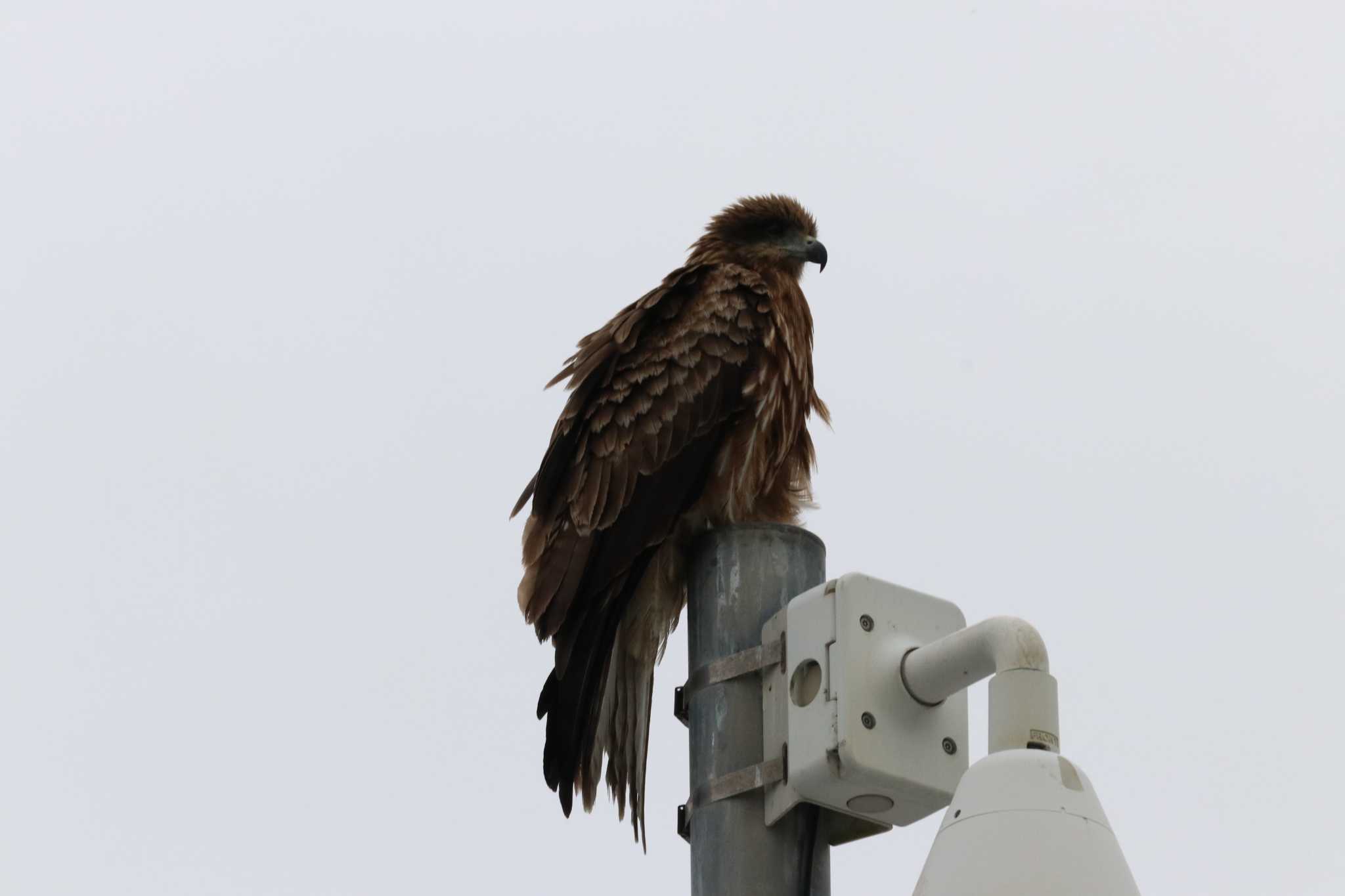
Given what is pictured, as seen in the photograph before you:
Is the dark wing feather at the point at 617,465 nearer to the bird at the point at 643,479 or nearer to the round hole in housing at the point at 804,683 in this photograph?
the bird at the point at 643,479

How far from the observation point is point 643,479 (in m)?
6.25

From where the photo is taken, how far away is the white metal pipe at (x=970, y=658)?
3354 mm

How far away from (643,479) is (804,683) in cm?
241

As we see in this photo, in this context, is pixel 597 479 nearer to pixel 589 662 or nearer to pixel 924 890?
pixel 589 662

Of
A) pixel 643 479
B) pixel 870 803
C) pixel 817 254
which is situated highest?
pixel 817 254

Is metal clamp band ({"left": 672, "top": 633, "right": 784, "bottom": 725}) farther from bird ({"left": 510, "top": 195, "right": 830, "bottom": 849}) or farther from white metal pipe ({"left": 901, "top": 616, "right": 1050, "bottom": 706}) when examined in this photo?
bird ({"left": 510, "top": 195, "right": 830, "bottom": 849})

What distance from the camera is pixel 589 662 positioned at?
574cm

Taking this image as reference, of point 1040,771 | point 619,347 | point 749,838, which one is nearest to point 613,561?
point 619,347

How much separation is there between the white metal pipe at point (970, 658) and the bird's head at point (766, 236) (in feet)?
13.8

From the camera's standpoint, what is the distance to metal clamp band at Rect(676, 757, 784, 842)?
3.89m

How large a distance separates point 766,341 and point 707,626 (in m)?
2.62

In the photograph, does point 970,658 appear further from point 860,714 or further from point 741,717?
point 741,717

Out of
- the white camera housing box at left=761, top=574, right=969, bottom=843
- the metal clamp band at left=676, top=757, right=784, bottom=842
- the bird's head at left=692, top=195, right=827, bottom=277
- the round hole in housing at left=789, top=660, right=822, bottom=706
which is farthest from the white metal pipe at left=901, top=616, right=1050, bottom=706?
the bird's head at left=692, top=195, right=827, bottom=277

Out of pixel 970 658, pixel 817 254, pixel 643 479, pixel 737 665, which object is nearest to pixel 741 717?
pixel 737 665
